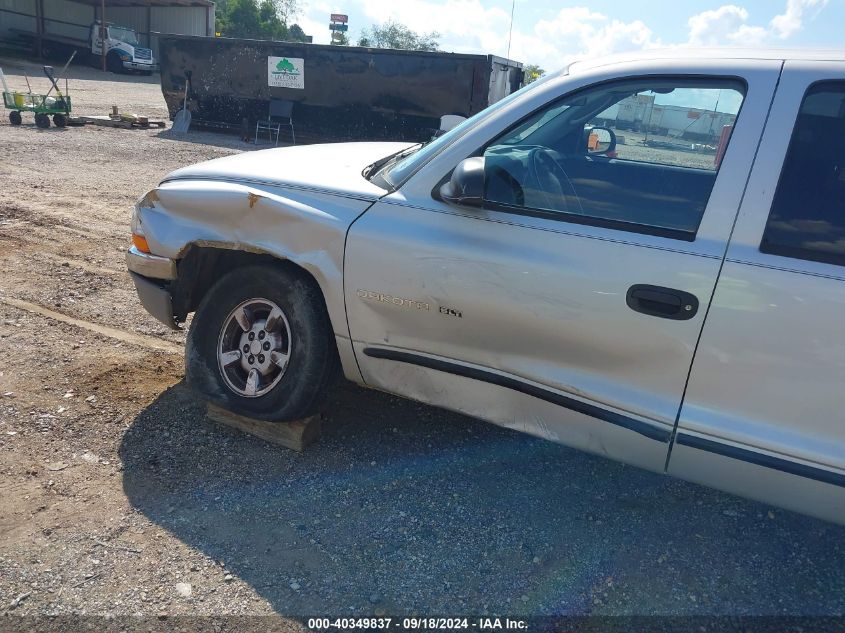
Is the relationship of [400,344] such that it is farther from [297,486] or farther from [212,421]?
[212,421]

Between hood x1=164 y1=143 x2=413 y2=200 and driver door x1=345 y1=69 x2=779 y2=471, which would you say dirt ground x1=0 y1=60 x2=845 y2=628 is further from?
hood x1=164 y1=143 x2=413 y2=200

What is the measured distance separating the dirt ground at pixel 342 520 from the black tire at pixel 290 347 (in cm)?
24

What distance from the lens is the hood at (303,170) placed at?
310 centimetres

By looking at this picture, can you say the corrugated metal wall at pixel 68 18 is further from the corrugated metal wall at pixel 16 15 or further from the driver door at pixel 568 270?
the driver door at pixel 568 270

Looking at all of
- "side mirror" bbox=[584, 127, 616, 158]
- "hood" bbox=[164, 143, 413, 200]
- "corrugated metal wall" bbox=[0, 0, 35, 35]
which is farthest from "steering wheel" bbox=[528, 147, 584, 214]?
"corrugated metal wall" bbox=[0, 0, 35, 35]

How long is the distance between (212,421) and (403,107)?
38.2 feet

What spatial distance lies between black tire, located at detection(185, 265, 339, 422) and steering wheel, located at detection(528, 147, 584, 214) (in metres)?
1.12

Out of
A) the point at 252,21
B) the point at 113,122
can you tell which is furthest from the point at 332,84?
the point at 252,21

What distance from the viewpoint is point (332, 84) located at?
1476cm

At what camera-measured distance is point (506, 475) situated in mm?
3295

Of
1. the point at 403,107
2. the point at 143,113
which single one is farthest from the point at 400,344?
the point at 143,113

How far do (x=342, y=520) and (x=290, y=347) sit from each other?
0.83 metres

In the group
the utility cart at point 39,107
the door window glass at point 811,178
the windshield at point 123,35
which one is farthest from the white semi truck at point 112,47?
the door window glass at point 811,178

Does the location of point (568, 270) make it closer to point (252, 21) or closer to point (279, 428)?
point (279, 428)
